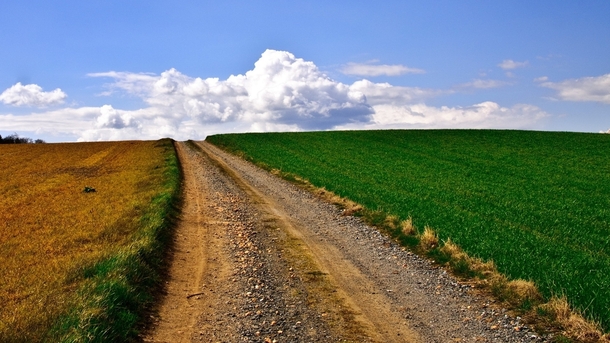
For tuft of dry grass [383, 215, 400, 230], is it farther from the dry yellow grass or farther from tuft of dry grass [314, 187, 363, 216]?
the dry yellow grass

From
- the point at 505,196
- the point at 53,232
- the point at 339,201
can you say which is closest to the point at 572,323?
the point at 339,201

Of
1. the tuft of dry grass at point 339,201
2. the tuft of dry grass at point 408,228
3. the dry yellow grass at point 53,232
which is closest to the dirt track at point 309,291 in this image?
the tuft of dry grass at point 408,228

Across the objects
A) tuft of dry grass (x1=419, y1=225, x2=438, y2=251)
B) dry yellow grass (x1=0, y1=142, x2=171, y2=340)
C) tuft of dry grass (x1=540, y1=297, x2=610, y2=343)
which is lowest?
tuft of dry grass (x1=540, y1=297, x2=610, y2=343)

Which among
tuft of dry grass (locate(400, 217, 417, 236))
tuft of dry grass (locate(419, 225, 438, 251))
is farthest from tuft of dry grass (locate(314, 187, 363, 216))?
tuft of dry grass (locate(419, 225, 438, 251))

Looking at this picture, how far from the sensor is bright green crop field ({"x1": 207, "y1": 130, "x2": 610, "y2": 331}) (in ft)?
40.0

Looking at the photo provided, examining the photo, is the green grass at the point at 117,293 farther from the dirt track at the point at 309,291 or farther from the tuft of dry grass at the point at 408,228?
the tuft of dry grass at the point at 408,228

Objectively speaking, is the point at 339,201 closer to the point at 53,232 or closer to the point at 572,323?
the point at 53,232

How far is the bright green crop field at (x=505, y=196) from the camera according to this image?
1218 centimetres

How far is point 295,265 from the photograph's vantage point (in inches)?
502

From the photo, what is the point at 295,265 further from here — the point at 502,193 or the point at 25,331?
the point at 502,193

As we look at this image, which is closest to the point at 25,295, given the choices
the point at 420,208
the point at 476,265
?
the point at 476,265

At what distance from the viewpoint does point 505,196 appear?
26.0 metres

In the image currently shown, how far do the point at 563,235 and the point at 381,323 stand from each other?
10922 millimetres

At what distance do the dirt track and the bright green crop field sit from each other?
6.75ft
